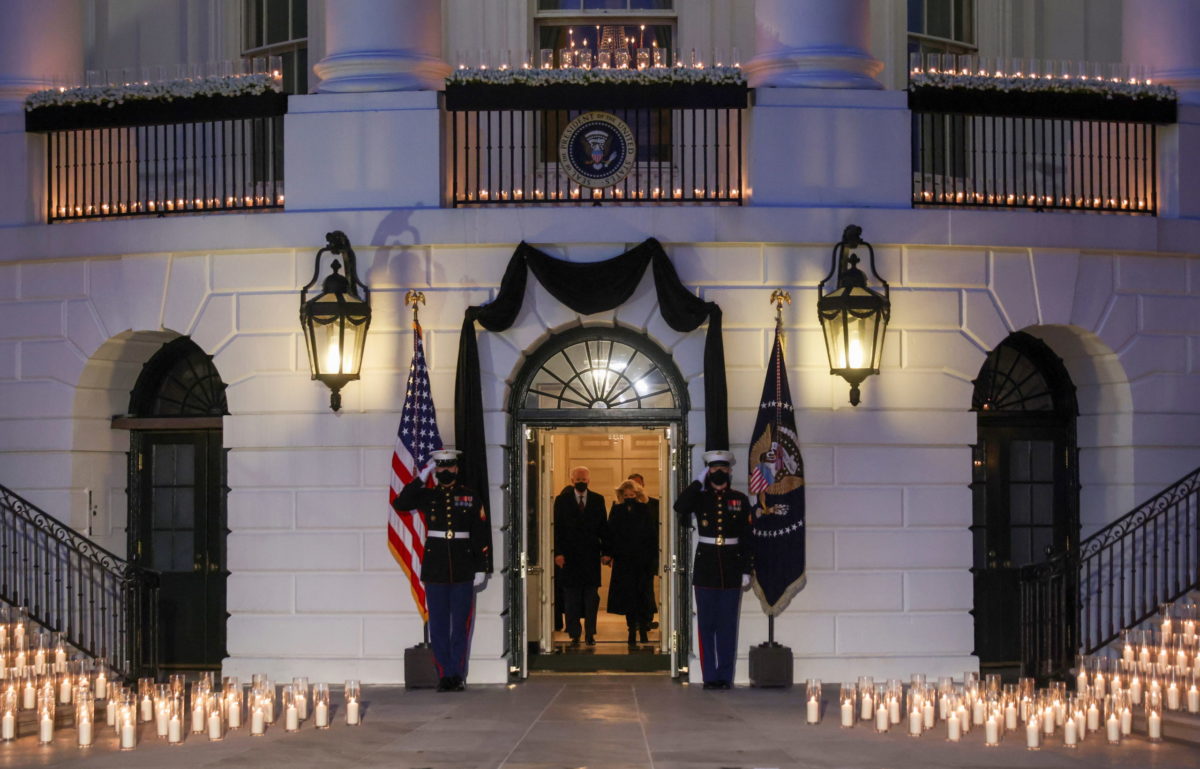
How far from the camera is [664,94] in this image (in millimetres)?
16172

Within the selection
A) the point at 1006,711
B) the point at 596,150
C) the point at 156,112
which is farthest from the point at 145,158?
the point at 1006,711

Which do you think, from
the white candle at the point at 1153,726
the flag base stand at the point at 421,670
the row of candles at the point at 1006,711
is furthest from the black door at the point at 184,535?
the white candle at the point at 1153,726

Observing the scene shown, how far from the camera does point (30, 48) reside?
1753 cm

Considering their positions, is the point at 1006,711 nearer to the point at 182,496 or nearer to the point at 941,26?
the point at 182,496

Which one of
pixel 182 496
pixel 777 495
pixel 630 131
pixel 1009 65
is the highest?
pixel 1009 65

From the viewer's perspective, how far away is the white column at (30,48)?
1747 centimetres

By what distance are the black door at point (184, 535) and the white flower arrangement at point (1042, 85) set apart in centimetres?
813

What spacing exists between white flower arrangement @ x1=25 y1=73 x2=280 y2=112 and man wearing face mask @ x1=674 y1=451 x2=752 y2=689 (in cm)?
573

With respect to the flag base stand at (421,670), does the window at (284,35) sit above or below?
above

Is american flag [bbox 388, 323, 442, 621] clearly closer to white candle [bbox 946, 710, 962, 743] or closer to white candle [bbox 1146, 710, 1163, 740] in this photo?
white candle [bbox 946, 710, 962, 743]

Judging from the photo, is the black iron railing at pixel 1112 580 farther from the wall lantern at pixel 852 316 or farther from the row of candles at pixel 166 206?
the row of candles at pixel 166 206

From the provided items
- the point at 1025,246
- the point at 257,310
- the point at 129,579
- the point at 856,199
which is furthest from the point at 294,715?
the point at 1025,246

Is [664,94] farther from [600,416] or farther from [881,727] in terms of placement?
[881,727]

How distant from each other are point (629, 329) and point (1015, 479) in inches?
176
